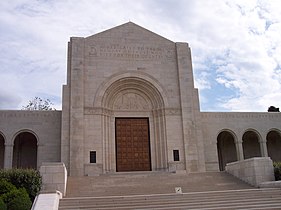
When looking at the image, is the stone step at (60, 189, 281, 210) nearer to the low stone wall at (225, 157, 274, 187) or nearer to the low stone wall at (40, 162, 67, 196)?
the low stone wall at (40, 162, 67, 196)

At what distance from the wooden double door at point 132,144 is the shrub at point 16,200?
38.4ft

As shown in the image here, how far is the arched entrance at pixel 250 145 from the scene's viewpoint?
30.9 metres

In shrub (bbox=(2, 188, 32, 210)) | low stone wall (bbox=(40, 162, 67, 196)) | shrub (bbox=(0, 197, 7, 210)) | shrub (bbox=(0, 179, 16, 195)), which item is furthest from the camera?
low stone wall (bbox=(40, 162, 67, 196))

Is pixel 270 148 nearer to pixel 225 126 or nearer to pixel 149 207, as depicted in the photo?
pixel 225 126

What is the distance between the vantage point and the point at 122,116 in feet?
82.2

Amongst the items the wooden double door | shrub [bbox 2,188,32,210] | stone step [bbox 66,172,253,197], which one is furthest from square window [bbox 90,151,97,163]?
shrub [bbox 2,188,32,210]

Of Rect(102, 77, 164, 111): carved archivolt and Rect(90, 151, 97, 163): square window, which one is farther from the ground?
Rect(102, 77, 164, 111): carved archivolt

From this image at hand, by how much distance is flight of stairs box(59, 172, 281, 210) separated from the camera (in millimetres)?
12509

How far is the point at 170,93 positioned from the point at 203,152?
4899 mm

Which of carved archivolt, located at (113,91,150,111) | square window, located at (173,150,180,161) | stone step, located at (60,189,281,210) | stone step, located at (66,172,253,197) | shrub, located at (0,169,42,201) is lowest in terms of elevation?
stone step, located at (60,189,281,210)

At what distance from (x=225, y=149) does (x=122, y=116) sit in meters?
11.3

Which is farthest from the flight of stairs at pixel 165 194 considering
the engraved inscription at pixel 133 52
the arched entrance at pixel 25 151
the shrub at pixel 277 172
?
the engraved inscription at pixel 133 52

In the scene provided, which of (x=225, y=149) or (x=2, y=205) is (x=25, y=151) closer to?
(x=2, y=205)

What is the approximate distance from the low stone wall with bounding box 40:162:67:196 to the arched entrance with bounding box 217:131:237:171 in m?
18.3
